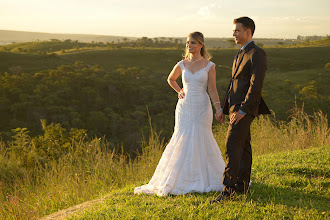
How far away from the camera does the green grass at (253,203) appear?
4316 millimetres

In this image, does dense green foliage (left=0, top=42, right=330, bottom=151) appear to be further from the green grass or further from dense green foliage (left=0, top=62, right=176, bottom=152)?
the green grass

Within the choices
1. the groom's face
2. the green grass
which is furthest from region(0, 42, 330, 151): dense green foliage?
the groom's face

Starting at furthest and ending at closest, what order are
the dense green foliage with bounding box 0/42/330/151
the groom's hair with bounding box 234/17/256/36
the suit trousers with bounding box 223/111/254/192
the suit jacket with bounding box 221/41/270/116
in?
the dense green foliage with bounding box 0/42/330/151, the suit trousers with bounding box 223/111/254/192, the groom's hair with bounding box 234/17/256/36, the suit jacket with bounding box 221/41/270/116

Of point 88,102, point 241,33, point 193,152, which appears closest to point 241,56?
point 241,33

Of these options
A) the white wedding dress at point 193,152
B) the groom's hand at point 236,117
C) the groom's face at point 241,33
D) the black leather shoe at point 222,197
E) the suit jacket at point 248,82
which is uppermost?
the groom's face at point 241,33

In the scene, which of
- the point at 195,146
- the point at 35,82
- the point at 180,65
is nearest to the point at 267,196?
the point at 195,146

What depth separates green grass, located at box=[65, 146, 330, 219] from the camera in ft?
14.2

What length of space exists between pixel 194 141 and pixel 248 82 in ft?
4.29

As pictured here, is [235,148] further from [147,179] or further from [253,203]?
[147,179]

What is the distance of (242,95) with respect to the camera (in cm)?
443

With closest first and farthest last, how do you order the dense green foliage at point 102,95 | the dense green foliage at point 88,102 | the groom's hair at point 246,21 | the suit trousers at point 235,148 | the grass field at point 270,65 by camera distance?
the groom's hair at point 246,21 → the suit trousers at point 235,148 → the dense green foliage at point 88,102 → the dense green foliage at point 102,95 → the grass field at point 270,65

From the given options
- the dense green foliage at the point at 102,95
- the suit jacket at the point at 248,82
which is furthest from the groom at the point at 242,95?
the dense green foliage at the point at 102,95

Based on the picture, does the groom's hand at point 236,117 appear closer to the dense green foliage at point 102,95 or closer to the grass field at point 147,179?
the grass field at point 147,179

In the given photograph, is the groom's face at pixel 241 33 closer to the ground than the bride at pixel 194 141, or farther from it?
farther from it
